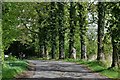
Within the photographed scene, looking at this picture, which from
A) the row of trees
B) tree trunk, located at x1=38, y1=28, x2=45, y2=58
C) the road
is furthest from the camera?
tree trunk, located at x1=38, y1=28, x2=45, y2=58

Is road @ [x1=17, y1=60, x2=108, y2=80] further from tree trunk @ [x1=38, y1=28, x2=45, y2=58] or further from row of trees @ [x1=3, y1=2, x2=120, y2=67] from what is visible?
tree trunk @ [x1=38, y1=28, x2=45, y2=58]

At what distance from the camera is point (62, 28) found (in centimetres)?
4188

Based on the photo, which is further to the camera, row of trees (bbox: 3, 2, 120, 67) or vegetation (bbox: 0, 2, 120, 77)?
row of trees (bbox: 3, 2, 120, 67)

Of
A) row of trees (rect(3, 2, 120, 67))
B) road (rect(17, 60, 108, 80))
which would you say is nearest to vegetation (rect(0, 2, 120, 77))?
row of trees (rect(3, 2, 120, 67))

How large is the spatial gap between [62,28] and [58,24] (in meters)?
0.72

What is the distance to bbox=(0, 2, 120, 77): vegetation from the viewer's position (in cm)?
2141

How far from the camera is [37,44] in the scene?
5156 centimetres

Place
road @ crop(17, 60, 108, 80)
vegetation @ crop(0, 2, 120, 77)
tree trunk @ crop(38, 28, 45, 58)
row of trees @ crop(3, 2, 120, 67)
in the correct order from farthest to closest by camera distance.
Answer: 1. tree trunk @ crop(38, 28, 45, 58)
2. row of trees @ crop(3, 2, 120, 67)
3. vegetation @ crop(0, 2, 120, 77)
4. road @ crop(17, 60, 108, 80)

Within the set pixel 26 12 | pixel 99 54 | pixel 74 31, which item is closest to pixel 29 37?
pixel 26 12

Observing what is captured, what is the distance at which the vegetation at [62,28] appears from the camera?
843 inches

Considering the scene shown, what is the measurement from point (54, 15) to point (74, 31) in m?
4.47

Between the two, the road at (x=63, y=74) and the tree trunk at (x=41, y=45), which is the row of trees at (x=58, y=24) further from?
the road at (x=63, y=74)

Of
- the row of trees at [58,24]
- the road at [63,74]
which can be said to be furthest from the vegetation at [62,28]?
the road at [63,74]

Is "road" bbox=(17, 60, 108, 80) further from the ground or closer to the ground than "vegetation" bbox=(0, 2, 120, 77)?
closer to the ground
